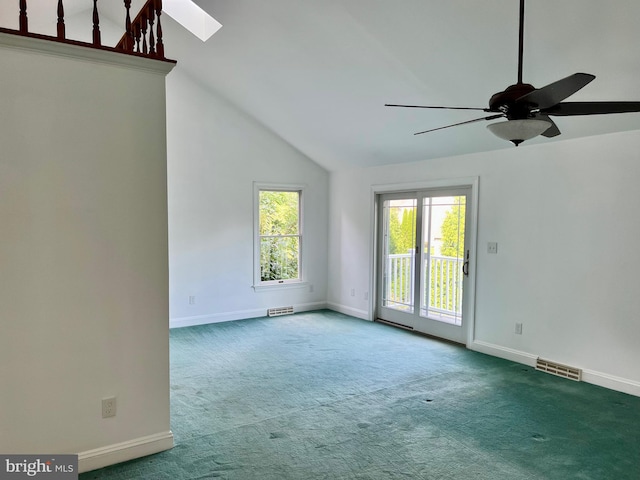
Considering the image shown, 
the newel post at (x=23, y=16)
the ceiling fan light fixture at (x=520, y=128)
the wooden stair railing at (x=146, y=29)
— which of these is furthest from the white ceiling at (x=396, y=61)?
the newel post at (x=23, y=16)

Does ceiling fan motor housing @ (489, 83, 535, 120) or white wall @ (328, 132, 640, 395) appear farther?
white wall @ (328, 132, 640, 395)

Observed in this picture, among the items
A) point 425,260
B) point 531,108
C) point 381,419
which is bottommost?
point 381,419

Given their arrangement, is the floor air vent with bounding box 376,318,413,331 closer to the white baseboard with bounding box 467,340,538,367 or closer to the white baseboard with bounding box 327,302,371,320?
the white baseboard with bounding box 327,302,371,320

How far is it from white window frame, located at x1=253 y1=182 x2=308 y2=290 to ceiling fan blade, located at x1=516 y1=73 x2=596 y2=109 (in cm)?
469

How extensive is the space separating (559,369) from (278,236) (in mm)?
4104

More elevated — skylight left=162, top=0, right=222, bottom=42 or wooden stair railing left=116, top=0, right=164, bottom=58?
skylight left=162, top=0, right=222, bottom=42

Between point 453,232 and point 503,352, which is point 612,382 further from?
point 453,232

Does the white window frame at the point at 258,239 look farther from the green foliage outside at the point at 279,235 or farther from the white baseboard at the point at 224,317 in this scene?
the white baseboard at the point at 224,317

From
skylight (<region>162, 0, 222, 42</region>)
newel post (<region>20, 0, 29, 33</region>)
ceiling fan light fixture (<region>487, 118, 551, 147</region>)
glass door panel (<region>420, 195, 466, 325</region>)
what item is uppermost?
skylight (<region>162, 0, 222, 42</region>)

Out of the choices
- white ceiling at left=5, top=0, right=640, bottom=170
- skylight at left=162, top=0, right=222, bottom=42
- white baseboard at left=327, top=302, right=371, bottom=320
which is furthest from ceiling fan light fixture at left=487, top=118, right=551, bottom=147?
white baseboard at left=327, top=302, right=371, bottom=320

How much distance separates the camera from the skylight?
4594 millimetres

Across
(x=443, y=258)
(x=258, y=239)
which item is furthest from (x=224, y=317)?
(x=443, y=258)

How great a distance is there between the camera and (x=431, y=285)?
551 centimetres

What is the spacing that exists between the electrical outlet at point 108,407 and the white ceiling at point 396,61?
3.31 metres
